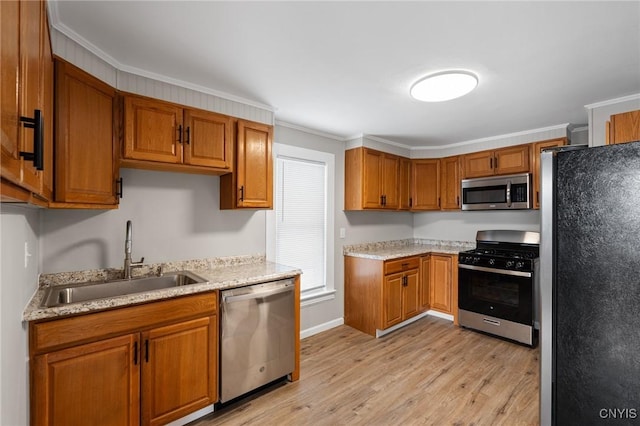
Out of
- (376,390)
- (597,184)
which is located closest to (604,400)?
(597,184)

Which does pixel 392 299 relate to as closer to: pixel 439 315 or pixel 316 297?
pixel 316 297

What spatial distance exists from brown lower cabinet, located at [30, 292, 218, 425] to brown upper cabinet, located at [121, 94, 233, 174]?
3.26ft

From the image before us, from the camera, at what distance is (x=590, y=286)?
1082 mm

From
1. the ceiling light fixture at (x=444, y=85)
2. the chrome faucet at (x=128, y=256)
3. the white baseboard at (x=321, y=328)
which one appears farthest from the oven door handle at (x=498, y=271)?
the chrome faucet at (x=128, y=256)

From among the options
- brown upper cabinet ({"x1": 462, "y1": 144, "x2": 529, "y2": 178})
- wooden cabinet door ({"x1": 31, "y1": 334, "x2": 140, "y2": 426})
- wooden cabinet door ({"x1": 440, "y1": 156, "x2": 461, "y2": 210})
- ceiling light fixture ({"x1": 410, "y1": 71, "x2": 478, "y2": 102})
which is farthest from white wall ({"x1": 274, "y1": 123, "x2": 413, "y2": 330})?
wooden cabinet door ({"x1": 31, "y1": 334, "x2": 140, "y2": 426})

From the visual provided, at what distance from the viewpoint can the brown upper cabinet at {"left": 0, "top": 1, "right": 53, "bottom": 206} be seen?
0.65 m

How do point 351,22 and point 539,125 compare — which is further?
point 539,125

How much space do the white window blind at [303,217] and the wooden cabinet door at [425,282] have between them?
1.36 meters

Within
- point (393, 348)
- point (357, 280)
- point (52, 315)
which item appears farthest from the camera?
point (357, 280)

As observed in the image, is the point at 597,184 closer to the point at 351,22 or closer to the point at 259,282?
the point at 351,22

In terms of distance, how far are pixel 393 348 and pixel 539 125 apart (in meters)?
2.94

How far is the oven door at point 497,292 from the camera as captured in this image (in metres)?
3.22

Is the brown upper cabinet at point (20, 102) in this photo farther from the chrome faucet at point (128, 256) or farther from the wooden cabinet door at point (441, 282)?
the wooden cabinet door at point (441, 282)

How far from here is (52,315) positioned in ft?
4.76
